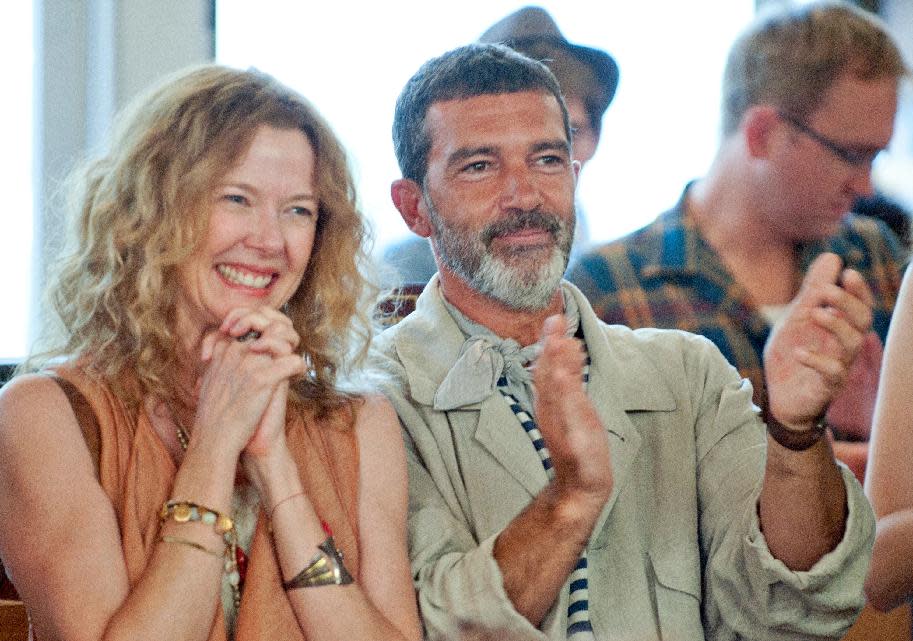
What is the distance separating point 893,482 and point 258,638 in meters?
0.88

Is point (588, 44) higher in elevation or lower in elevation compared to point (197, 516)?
higher

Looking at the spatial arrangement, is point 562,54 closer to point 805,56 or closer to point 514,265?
point 805,56

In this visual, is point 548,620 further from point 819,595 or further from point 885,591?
point 885,591

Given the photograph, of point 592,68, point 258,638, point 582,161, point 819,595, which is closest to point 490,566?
point 258,638

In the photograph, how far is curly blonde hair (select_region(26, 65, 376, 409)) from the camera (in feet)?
5.09

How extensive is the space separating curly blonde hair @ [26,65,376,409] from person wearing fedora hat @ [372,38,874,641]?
7.6 inches

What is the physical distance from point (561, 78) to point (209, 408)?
1.18m

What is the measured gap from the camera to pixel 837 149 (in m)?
2.08

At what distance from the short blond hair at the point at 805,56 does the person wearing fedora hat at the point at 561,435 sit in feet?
1.34

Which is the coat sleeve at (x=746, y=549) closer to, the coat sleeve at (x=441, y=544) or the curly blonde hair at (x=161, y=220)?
the coat sleeve at (x=441, y=544)

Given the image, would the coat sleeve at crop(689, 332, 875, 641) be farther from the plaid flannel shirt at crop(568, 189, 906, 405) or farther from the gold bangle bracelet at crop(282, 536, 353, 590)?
the gold bangle bracelet at crop(282, 536, 353, 590)

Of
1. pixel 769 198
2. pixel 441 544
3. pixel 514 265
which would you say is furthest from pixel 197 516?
pixel 769 198

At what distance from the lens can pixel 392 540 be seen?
156 cm

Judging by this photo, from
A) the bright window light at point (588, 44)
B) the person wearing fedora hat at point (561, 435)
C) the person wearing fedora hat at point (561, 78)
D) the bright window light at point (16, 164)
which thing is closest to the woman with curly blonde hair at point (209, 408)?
the person wearing fedora hat at point (561, 435)
